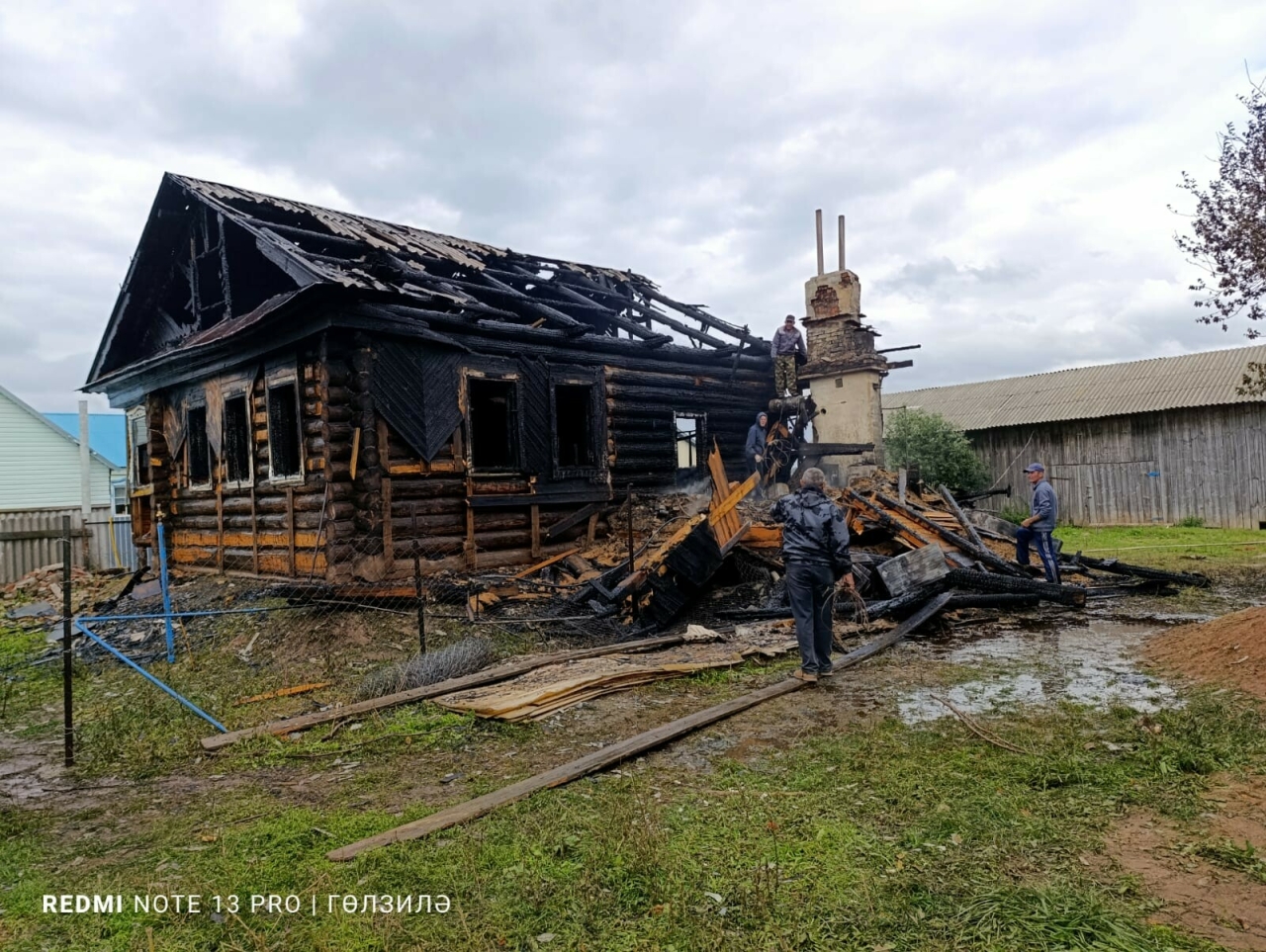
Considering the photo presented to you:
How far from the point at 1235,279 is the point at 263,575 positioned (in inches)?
561

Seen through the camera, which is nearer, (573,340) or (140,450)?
(573,340)

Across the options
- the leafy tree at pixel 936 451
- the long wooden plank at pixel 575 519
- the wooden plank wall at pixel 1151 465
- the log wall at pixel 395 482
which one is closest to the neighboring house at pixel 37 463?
the log wall at pixel 395 482

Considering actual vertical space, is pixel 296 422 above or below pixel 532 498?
above

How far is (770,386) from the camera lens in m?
16.3

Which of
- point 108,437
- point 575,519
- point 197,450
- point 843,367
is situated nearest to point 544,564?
point 575,519

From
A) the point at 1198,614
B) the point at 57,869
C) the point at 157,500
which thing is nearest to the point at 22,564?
the point at 157,500

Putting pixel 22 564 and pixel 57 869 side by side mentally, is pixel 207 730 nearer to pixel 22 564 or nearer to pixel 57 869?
pixel 57 869

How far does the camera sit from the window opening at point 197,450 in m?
13.3

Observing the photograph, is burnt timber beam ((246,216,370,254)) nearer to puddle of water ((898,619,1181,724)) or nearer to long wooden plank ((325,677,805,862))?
long wooden plank ((325,677,805,862))

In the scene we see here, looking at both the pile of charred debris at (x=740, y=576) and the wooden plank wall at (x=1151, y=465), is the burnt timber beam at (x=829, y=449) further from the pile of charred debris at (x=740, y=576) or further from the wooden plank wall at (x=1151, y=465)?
the wooden plank wall at (x=1151, y=465)

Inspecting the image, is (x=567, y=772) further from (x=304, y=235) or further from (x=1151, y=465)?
(x=1151, y=465)

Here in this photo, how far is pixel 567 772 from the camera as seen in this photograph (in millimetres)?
4641

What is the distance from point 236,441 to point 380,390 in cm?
354

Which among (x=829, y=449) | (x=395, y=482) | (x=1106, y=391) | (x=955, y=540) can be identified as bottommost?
(x=955, y=540)
